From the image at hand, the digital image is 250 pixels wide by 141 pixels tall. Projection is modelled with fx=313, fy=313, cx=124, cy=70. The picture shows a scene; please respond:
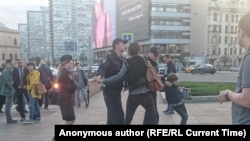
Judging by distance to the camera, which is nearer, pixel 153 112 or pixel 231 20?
pixel 153 112

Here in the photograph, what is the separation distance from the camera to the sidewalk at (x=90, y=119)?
24.1ft

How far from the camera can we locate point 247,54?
2.50 m

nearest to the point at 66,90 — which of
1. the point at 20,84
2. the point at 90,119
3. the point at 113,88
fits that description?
the point at 113,88

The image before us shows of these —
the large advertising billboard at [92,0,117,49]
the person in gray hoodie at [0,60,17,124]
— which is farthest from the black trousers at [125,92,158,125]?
the large advertising billboard at [92,0,117,49]

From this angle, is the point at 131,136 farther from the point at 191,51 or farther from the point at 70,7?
the point at 191,51

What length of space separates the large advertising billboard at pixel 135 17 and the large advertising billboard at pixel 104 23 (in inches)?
240

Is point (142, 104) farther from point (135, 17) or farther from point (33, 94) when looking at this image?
point (135, 17)

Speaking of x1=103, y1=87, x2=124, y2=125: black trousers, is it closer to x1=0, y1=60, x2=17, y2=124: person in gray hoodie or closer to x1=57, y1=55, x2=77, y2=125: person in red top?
x1=57, y1=55, x2=77, y2=125: person in red top

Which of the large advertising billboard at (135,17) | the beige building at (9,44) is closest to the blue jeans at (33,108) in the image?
the large advertising billboard at (135,17)

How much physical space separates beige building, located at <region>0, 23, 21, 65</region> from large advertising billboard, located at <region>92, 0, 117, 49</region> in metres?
36.7

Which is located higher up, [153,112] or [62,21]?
[62,21]

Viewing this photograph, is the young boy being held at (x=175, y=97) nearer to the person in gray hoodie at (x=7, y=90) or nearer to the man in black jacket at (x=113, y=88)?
the man in black jacket at (x=113, y=88)

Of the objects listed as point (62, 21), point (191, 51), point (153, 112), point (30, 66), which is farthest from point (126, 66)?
point (191, 51)

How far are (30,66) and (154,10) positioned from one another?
263ft
